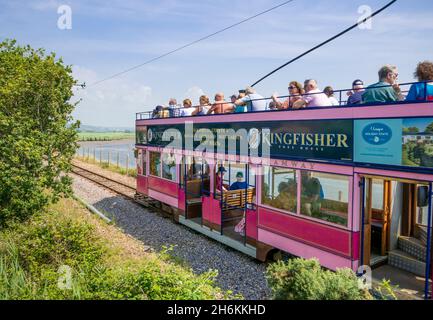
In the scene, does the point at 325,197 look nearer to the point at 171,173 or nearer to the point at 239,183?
the point at 239,183

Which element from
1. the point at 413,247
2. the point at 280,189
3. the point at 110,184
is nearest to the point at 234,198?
the point at 280,189

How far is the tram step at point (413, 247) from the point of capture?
6406 mm

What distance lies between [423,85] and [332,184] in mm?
2214

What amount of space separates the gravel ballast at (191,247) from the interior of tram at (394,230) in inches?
85.9

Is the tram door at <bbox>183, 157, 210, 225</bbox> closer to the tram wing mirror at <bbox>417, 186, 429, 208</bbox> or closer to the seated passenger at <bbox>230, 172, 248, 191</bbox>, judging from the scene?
the seated passenger at <bbox>230, 172, 248, 191</bbox>

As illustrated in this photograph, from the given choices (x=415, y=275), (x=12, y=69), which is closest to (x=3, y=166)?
(x=12, y=69)

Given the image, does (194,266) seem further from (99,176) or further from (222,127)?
(99,176)

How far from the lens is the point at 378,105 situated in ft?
19.2

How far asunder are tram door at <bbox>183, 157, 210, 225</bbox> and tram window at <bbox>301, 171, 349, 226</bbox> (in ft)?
14.8

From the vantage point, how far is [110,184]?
63.1ft

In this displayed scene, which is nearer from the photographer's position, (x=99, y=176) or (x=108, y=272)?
(x=108, y=272)

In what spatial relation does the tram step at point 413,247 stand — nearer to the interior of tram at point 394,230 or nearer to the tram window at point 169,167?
the interior of tram at point 394,230

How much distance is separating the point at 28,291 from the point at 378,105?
6.41 m

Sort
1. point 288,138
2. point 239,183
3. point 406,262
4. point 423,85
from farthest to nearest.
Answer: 1. point 239,183
2. point 288,138
3. point 406,262
4. point 423,85
